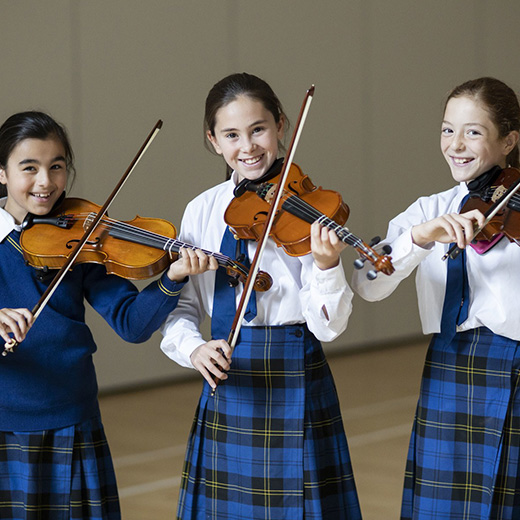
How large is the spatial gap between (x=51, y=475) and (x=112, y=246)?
54 cm

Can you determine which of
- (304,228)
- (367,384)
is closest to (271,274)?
(304,228)

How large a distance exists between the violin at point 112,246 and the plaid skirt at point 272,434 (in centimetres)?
16

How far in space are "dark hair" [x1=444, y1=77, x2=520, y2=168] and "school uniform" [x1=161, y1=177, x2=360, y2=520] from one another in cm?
54

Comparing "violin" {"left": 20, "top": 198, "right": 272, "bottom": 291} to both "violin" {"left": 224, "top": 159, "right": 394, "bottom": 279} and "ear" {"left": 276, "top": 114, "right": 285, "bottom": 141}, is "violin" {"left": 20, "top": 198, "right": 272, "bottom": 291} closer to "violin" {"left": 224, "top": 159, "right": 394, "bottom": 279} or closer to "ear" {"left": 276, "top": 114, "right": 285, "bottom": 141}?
"violin" {"left": 224, "top": 159, "right": 394, "bottom": 279}

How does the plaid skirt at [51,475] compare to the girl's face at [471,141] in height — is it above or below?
below

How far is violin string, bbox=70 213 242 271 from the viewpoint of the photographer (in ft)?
6.39

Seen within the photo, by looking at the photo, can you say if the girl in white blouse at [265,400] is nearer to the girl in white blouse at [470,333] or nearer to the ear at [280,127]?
the ear at [280,127]

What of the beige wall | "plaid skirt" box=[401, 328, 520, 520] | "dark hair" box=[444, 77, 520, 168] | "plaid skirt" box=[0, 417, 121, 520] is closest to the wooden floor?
the beige wall

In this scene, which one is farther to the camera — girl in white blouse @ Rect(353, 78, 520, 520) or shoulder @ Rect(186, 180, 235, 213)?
shoulder @ Rect(186, 180, 235, 213)

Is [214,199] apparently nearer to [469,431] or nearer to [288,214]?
[288,214]

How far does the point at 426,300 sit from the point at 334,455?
1.41ft

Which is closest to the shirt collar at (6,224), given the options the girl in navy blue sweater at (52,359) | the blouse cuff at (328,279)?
the girl in navy blue sweater at (52,359)

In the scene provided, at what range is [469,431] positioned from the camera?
2.04 metres

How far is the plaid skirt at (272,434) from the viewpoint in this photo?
1.99 meters
